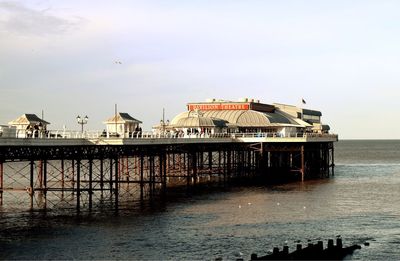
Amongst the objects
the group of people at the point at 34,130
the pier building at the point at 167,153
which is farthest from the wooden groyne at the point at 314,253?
the group of people at the point at 34,130

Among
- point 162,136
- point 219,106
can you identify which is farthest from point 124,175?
point 219,106

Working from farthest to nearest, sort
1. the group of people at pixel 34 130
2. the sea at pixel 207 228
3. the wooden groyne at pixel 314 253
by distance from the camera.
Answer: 1. the group of people at pixel 34 130
2. the sea at pixel 207 228
3. the wooden groyne at pixel 314 253

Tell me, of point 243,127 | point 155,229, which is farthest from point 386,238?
point 243,127

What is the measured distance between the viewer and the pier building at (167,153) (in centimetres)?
5884

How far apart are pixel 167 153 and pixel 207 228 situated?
114ft

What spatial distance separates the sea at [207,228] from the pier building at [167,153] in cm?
545

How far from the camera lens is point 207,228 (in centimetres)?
Result: 4812

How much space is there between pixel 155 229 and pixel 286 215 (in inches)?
508

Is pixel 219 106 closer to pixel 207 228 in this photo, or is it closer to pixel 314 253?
pixel 207 228

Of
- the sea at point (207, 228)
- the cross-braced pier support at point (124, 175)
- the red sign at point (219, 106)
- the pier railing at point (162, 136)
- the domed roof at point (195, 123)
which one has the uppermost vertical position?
the red sign at point (219, 106)

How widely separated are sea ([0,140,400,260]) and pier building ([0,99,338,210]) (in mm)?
5454

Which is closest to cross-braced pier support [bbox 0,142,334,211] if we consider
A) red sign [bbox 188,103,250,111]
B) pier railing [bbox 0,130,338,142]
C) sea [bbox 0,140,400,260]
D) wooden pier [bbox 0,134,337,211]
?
wooden pier [bbox 0,134,337,211]

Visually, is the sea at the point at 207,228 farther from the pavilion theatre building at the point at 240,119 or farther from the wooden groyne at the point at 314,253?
the pavilion theatre building at the point at 240,119

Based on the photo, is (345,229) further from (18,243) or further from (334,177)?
(334,177)
